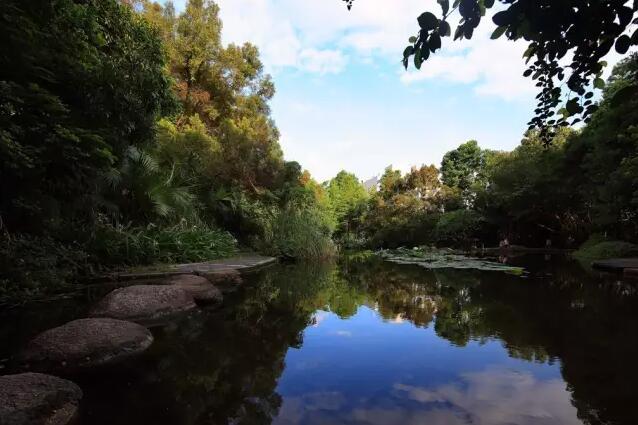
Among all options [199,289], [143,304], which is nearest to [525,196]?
[199,289]

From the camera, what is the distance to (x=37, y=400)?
1854mm

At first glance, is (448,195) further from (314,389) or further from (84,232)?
(314,389)

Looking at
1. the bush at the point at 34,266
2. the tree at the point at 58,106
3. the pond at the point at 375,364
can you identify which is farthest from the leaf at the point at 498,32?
the bush at the point at 34,266

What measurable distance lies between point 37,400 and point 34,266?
3.31 m

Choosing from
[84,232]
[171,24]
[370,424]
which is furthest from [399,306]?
[171,24]

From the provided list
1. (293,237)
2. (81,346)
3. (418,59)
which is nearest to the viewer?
(418,59)

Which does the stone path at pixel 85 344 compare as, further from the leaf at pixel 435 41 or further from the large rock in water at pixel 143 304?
the leaf at pixel 435 41

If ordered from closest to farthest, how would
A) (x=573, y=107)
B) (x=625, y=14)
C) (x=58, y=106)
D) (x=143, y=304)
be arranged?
(x=625, y=14), (x=573, y=107), (x=58, y=106), (x=143, y=304)

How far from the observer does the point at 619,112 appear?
1045cm

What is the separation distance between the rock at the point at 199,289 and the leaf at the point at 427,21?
3.95 m

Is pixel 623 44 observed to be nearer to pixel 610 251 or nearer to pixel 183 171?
pixel 183 171

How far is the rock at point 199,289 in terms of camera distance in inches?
180

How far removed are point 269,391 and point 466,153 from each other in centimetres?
2736

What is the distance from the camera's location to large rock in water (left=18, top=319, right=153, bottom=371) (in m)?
2.56
